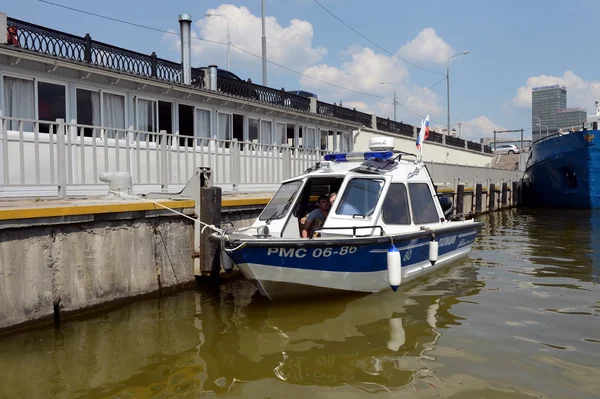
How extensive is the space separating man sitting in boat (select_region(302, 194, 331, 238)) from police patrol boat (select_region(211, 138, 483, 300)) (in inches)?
0.9

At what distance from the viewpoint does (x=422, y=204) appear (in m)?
9.61

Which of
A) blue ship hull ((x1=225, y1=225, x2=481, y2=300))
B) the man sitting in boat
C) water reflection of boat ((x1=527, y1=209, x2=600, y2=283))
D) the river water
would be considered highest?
the man sitting in boat

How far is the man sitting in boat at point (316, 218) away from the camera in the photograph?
866cm

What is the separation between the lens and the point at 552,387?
4961 mm

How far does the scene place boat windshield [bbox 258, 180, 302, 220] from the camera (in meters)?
8.71

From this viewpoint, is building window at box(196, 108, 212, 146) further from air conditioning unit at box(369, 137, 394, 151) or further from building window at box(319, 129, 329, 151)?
building window at box(319, 129, 329, 151)

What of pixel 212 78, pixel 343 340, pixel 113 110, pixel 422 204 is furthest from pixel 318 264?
pixel 212 78

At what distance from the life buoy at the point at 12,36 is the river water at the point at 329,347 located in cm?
675

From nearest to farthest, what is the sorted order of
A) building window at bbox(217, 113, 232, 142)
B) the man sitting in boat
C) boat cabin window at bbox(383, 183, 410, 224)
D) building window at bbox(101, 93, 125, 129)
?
boat cabin window at bbox(383, 183, 410, 224) < the man sitting in boat < building window at bbox(101, 93, 125, 129) < building window at bbox(217, 113, 232, 142)

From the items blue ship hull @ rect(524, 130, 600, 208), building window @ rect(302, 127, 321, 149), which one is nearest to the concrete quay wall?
building window @ rect(302, 127, 321, 149)

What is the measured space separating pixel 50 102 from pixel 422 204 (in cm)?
848

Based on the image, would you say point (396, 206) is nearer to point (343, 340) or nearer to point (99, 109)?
point (343, 340)

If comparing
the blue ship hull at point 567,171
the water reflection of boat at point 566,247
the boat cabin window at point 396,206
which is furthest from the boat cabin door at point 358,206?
the blue ship hull at point 567,171

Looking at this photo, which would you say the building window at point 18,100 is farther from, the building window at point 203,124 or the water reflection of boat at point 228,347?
the water reflection of boat at point 228,347
